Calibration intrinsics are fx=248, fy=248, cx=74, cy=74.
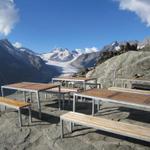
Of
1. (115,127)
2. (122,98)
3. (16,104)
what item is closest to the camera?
(115,127)

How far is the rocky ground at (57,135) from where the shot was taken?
5.89 metres

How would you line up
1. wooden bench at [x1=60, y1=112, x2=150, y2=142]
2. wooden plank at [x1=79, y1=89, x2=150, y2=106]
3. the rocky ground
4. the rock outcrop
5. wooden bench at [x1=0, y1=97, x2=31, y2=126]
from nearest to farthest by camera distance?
1. wooden bench at [x1=60, y1=112, x2=150, y2=142]
2. the rocky ground
3. wooden plank at [x1=79, y1=89, x2=150, y2=106]
4. wooden bench at [x1=0, y1=97, x2=31, y2=126]
5. the rock outcrop

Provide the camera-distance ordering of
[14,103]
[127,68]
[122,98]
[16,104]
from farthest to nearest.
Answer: [127,68], [14,103], [16,104], [122,98]

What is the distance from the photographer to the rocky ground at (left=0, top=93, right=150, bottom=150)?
19.3 ft

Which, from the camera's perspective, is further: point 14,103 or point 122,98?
point 14,103

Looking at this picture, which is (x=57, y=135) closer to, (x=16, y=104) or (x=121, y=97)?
(x=16, y=104)

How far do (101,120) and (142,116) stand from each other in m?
2.30

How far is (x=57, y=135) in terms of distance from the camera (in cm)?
654

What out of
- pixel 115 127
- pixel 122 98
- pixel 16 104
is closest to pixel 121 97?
pixel 122 98

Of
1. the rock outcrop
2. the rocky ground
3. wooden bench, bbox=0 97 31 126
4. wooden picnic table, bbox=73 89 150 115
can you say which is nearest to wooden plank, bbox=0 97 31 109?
wooden bench, bbox=0 97 31 126

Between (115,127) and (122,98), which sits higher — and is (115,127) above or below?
below

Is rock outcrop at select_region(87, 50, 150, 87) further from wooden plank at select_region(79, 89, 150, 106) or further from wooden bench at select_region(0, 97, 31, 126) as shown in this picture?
wooden bench at select_region(0, 97, 31, 126)

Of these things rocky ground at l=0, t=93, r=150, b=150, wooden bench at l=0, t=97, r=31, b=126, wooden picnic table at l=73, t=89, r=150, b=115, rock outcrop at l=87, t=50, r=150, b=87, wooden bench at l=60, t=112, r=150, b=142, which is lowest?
rocky ground at l=0, t=93, r=150, b=150

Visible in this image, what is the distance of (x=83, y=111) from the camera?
8742 millimetres
